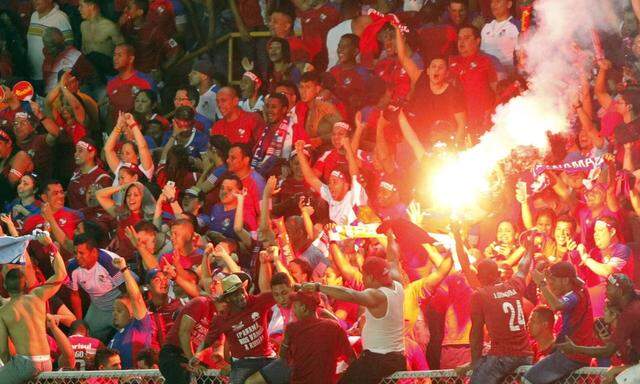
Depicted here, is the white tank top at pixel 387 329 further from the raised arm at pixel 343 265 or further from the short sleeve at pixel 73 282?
the short sleeve at pixel 73 282

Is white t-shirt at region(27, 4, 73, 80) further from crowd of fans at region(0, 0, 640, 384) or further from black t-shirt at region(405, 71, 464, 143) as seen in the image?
black t-shirt at region(405, 71, 464, 143)

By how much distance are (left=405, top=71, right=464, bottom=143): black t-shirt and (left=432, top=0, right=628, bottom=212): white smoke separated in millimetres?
385

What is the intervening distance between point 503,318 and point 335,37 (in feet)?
19.0

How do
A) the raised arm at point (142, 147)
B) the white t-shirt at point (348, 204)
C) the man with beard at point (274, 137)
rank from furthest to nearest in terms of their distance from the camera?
the raised arm at point (142, 147)
the man with beard at point (274, 137)
the white t-shirt at point (348, 204)

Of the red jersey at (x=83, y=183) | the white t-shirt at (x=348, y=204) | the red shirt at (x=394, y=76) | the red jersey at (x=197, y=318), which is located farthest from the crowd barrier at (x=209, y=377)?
the red shirt at (x=394, y=76)

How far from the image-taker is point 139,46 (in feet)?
57.9

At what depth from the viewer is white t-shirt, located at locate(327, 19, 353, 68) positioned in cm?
1605

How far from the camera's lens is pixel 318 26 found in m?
16.3

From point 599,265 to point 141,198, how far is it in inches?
190

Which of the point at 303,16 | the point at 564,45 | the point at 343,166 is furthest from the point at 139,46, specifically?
the point at 564,45

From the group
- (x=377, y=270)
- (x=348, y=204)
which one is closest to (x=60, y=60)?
(x=348, y=204)

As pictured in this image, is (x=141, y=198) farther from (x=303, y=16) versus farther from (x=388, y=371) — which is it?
(x=388, y=371)

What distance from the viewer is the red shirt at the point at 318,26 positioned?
16312 millimetres

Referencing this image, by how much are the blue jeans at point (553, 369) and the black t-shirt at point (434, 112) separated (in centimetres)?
405
